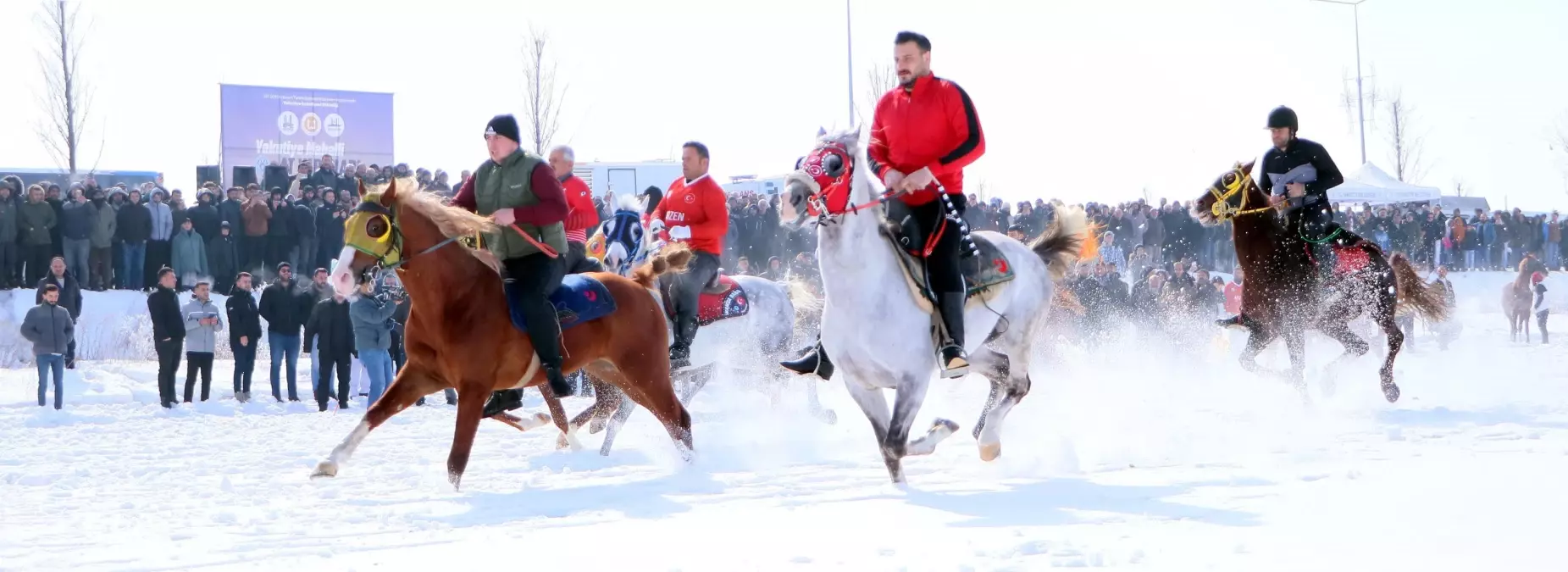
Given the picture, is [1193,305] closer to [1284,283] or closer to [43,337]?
[1284,283]

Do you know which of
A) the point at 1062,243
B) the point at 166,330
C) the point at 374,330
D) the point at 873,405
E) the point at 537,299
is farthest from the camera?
the point at 374,330

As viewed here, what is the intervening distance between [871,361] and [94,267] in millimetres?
15836

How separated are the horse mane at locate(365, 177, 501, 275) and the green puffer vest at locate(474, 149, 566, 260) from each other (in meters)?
0.23

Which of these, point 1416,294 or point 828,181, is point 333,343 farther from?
point 1416,294

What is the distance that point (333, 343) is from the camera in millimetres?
16734

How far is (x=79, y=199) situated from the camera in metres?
19.5

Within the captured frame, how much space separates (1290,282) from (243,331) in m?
11.5

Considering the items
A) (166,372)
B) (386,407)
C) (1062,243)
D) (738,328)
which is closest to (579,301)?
(386,407)

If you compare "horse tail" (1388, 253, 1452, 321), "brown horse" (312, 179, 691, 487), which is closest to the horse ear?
"brown horse" (312, 179, 691, 487)

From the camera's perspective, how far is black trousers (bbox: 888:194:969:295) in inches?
304

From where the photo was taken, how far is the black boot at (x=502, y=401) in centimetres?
898

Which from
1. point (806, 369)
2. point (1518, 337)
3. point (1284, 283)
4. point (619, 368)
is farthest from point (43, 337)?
point (1518, 337)

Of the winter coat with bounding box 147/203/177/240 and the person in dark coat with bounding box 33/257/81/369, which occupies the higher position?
the winter coat with bounding box 147/203/177/240

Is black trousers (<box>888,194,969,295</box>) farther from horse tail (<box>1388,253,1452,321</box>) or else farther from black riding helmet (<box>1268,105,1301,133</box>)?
horse tail (<box>1388,253,1452,321</box>)
